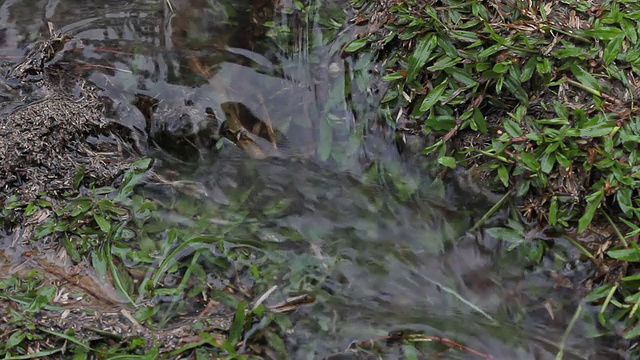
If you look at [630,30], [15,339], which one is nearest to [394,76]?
[630,30]

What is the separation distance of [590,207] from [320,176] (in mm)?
1415

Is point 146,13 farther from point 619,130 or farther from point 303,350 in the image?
point 619,130

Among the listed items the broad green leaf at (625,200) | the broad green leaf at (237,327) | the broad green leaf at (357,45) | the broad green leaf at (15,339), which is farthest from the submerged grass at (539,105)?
the broad green leaf at (15,339)

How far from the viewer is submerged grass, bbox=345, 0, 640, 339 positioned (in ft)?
8.93

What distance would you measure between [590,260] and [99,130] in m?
2.79

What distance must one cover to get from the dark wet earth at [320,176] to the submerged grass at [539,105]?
→ 0.14 meters

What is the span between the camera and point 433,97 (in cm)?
312

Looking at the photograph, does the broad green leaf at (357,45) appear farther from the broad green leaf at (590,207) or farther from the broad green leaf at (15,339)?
the broad green leaf at (15,339)

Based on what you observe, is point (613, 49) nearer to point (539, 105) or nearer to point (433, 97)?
point (539, 105)

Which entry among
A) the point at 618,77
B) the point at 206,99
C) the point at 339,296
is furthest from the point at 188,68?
the point at 618,77

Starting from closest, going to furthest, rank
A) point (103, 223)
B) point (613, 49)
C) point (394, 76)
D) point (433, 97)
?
point (613, 49) → point (103, 223) → point (433, 97) → point (394, 76)

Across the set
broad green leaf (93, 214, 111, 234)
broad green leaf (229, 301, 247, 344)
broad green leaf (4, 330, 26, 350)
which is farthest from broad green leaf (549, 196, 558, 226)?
broad green leaf (4, 330, 26, 350)

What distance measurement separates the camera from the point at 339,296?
2.86 m

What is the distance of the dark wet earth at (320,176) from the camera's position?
275 centimetres
